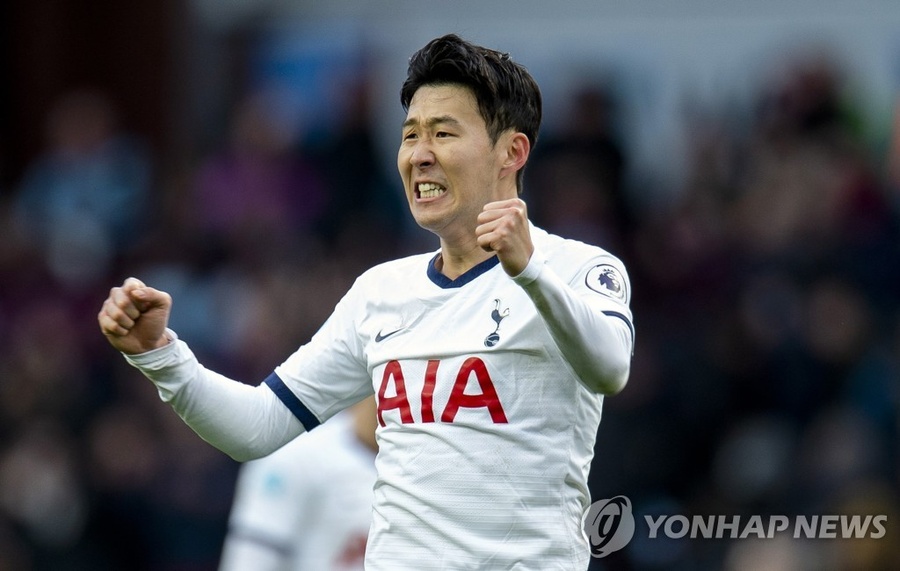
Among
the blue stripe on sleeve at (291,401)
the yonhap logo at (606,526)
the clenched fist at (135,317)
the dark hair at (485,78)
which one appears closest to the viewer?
the clenched fist at (135,317)

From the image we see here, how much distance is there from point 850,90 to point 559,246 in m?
5.84

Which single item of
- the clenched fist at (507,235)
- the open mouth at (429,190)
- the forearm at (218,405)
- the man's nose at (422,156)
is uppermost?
the man's nose at (422,156)

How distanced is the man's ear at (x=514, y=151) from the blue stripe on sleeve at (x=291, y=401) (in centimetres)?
90

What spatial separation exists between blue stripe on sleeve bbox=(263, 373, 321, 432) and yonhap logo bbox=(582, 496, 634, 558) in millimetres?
934

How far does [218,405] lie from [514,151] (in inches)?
43.3

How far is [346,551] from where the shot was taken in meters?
6.03

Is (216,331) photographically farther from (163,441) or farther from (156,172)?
(156,172)

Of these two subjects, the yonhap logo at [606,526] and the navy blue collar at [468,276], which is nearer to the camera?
the navy blue collar at [468,276]

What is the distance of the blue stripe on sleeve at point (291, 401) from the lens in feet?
15.8

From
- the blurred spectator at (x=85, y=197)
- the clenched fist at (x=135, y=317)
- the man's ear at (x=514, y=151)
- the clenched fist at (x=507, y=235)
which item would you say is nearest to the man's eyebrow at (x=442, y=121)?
the man's ear at (x=514, y=151)

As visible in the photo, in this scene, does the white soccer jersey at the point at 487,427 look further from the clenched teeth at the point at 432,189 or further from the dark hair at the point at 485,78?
the dark hair at the point at 485,78

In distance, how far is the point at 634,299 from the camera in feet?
29.8

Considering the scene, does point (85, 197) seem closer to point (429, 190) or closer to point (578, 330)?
point (429, 190)

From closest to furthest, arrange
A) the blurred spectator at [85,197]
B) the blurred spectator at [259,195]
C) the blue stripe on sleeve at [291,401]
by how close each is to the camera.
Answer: the blue stripe on sleeve at [291,401]
the blurred spectator at [259,195]
the blurred spectator at [85,197]
